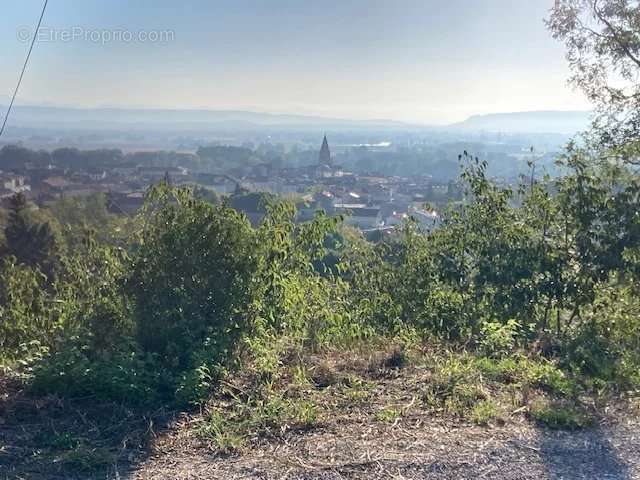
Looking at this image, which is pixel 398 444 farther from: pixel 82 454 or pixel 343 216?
pixel 343 216

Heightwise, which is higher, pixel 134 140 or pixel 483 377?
pixel 134 140

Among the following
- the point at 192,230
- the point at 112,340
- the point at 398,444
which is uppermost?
the point at 192,230

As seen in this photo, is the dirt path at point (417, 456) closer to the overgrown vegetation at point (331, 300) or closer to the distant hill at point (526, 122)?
the overgrown vegetation at point (331, 300)

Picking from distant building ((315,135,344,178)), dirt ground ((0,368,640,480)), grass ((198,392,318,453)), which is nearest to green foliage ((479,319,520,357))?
dirt ground ((0,368,640,480))

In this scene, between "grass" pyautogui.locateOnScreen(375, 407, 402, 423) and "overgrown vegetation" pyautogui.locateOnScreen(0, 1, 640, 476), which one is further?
"overgrown vegetation" pyautogui.locateOnScreen(0, 1, 640, 476)

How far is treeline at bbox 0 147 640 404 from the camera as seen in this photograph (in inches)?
125

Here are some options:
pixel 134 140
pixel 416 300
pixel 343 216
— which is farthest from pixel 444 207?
pixel 134 140

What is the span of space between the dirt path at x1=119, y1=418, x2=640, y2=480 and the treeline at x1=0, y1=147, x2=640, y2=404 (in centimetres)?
55

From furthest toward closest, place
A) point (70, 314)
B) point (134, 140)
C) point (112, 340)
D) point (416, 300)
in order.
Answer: point (134, 140) → point (416, 300) → point (70, 314) → point (112, 340)

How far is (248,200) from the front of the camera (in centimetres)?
478

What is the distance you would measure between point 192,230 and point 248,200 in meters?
1.46

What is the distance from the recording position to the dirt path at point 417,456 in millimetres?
2355

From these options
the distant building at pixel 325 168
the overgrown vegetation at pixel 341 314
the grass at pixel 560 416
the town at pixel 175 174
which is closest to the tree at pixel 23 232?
the town at pixel 175 174

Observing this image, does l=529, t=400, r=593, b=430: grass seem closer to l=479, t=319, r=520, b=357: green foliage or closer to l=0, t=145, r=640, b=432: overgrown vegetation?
l=0, t=145, r=640, b=432: overgrown vegetation
